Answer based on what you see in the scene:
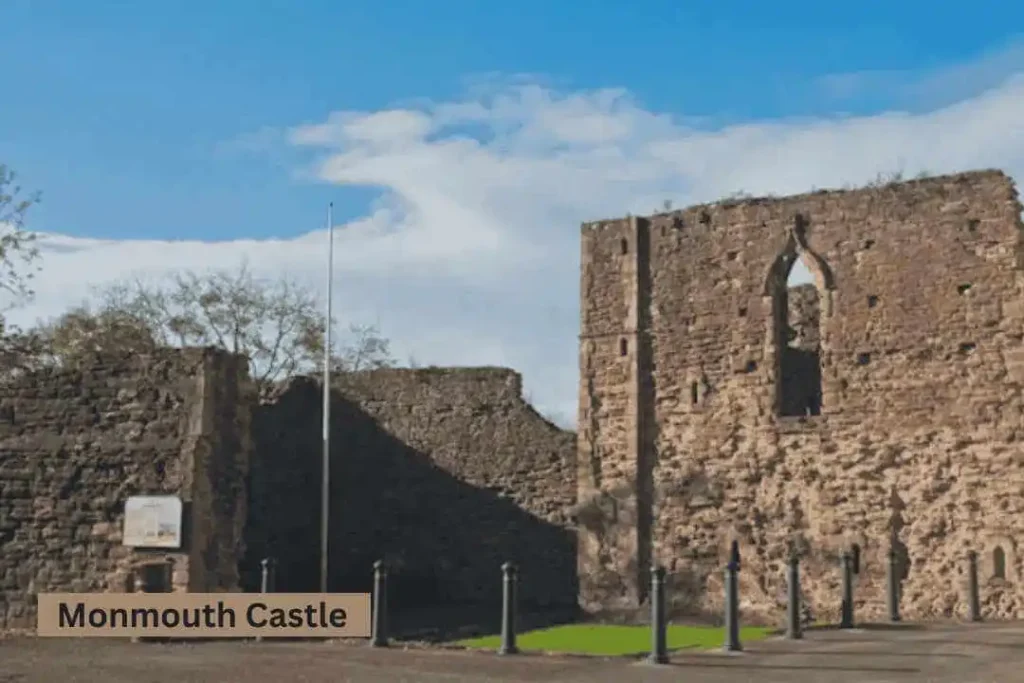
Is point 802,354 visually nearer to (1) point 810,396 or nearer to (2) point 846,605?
(1) point 810,396

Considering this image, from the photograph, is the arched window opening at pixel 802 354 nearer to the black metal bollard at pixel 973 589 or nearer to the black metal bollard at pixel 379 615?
the black metal bollard at pixel 973 589

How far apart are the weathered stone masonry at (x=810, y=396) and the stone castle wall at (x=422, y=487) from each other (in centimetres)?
279

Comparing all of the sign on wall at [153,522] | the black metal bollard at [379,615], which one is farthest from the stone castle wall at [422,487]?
the black metal bollard at [379,615]

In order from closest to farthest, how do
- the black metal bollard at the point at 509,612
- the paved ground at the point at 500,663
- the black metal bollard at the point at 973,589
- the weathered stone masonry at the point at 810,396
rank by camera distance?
the paved ground at the point at 500,663 < the black metal bollard at the point at 509,612 < the black metal bollard at the point at 973,589 < the weathered stone masonry at the point at 810,396

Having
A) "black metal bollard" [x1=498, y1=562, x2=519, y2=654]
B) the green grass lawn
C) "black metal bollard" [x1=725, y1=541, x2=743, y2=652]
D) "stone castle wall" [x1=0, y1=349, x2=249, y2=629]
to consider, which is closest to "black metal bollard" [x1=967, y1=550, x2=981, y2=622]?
the green grass lawn

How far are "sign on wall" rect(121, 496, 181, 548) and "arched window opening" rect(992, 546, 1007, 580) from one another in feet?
36.2

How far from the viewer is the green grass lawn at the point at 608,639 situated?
602 inches

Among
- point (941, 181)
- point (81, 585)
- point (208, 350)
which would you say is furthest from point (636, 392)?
point (81, 585)

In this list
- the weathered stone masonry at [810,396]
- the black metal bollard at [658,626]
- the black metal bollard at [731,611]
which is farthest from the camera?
the weathered stone masonry at [810,396]

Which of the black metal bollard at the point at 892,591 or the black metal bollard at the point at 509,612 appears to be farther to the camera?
the black metal bollard at the point at 892,591

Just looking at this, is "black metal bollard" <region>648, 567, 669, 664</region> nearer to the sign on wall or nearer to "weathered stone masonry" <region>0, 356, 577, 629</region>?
the sign on wall

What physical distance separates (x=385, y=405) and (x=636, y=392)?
6.21 meters

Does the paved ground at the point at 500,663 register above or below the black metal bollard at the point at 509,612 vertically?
below

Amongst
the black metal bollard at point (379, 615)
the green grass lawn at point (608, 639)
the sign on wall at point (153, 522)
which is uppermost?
the sign on wall at point (153, 522)
